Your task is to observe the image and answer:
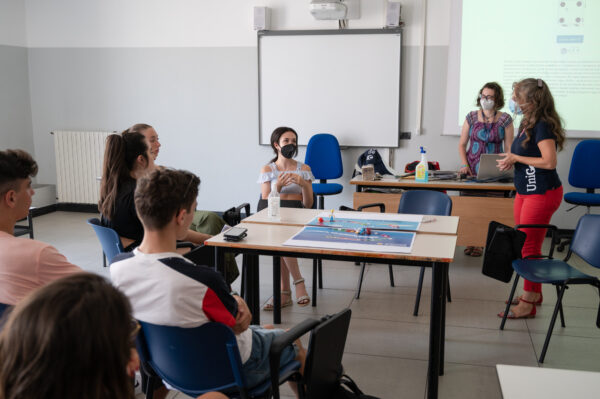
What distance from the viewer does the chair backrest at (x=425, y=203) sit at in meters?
3.74

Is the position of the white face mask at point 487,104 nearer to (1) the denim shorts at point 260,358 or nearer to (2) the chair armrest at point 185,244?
(2) the chair armrest at point 185,244

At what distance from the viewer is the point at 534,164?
3447 mm

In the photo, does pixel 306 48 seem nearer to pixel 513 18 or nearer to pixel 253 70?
pixel 253 70

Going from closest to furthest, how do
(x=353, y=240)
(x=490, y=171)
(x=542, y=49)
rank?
(x=353, y=240) → (x=490, y=171) → (x=542, y=49)

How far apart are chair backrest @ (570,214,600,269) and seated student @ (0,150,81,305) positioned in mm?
2626

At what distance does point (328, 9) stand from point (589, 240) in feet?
12.0

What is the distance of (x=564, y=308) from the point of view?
12.4 feet

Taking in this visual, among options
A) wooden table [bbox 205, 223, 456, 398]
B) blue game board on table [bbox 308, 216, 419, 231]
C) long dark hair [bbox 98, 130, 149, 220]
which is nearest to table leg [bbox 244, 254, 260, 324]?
wooden table [bbox 205, 223, 456, 398]

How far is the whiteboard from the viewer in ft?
19.5

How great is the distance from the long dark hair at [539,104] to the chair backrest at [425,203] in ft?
2.40

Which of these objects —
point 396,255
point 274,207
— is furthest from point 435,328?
point 274,207

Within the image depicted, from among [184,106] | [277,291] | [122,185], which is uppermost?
[184,106]

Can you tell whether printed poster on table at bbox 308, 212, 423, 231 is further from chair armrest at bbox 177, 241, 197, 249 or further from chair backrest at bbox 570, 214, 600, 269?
chair backrest at bbox 570, 214, 600, 269

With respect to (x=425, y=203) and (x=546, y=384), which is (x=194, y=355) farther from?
(x=425, y=203)
